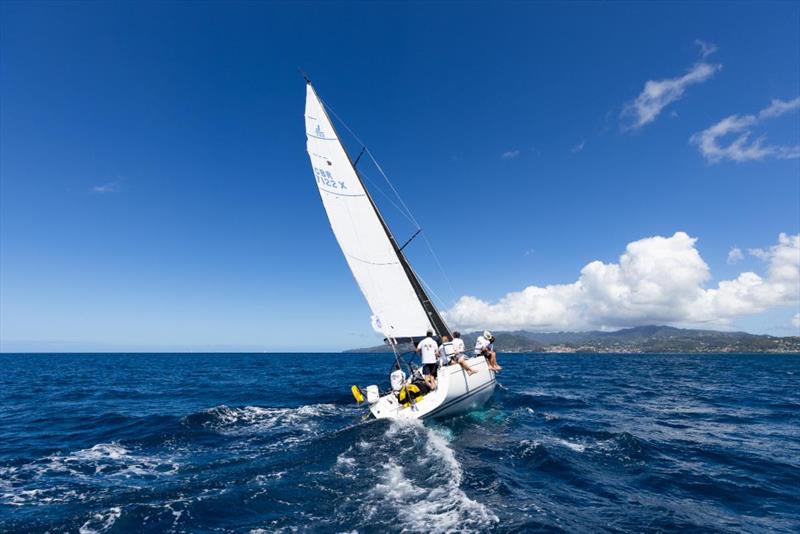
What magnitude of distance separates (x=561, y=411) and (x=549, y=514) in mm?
10312

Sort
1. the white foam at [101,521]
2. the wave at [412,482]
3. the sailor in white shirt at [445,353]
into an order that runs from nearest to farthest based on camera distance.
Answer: the white foam at [101,521] → the wave at [412,482] → the sailor in white shirt at [445,353]

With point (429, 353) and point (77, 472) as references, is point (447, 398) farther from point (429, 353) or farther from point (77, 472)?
point (77, 472)

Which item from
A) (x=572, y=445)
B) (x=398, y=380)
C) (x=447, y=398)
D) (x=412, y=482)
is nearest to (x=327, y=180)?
(x=398, y=380)

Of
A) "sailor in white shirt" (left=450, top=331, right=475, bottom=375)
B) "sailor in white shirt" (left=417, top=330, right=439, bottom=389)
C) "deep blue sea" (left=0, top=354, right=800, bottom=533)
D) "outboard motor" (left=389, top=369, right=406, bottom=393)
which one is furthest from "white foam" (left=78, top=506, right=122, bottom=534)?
"sailor in white shirt" (left=450, top=331, right=475, bottom=375)

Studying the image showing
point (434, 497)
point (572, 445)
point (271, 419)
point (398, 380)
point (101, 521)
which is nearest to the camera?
point (101, 521)

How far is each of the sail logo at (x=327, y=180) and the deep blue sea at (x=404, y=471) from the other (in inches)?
337

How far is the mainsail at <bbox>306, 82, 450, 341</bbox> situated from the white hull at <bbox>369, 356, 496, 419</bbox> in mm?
2440

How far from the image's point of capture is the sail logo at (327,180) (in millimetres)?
14203

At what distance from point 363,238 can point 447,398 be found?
6.48m

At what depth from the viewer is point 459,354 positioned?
1300cm

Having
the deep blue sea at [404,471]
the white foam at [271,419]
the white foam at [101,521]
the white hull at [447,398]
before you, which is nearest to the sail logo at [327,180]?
the white hull at [447,398]

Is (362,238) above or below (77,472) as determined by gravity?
above

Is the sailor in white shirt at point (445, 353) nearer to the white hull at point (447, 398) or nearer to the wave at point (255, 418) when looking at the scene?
the white hull at point (447, 398)

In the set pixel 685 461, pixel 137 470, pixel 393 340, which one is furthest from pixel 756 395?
pixel 137 470
